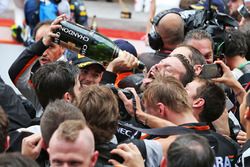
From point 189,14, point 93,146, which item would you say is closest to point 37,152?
point 93,146

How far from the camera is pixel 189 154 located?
2.56 m

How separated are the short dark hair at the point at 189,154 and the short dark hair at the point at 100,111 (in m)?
0.40

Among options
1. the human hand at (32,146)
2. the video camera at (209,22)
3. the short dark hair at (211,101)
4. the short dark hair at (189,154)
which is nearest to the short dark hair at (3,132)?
the human hand at (32,146)

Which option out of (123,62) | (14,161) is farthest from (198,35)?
(14,161)

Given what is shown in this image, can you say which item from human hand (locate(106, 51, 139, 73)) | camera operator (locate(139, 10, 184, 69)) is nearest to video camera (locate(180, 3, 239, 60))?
camera operator (locate(139, 10, 184, 69))

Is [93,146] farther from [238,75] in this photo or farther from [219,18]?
[219,18]

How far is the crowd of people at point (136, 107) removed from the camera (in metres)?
2.62

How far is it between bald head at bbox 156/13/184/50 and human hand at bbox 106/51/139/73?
82cm

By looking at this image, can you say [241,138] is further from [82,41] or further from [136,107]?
[82,41]

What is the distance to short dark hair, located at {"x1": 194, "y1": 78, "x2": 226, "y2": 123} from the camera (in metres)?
3.73

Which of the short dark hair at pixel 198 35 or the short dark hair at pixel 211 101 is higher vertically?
the short dark hair at pixel 198 35

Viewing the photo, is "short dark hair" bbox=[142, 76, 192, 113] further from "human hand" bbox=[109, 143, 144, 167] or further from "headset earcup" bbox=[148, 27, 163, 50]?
"headset earcup" bbox=[148, 27, 163, 50]

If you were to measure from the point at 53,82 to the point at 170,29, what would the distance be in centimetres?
162

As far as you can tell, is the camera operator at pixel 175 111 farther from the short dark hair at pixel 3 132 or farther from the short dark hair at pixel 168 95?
the short dark hair at pixel 3 132
